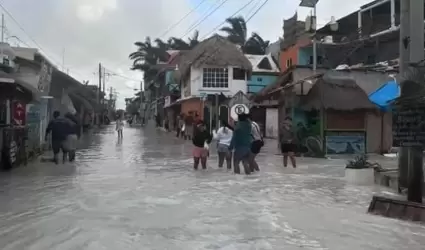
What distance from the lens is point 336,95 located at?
20.6 metres

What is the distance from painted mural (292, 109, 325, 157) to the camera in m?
20.9

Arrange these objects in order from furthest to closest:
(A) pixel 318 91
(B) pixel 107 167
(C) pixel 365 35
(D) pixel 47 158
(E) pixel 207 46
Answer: (E) pixel 207 46
(C) pixel 365 35
(A) pixel 318 91
(D) pixel 47 158
(B) pixel 107 167

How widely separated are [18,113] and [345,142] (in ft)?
40.0

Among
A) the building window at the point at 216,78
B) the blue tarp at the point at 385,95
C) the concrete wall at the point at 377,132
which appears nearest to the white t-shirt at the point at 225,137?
the blue tarp at the point at 385,95

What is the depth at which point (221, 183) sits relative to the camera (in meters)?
12.5

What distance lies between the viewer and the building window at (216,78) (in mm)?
42656

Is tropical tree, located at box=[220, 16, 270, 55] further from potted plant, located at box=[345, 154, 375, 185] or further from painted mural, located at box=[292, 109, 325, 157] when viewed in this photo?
potted plant, located at box=[345, 154, 375, 185]

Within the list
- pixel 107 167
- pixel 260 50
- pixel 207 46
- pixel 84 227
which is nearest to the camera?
pixel 84 227

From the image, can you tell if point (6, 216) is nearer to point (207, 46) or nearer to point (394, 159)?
point (394, 159)

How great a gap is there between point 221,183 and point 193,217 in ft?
13.7

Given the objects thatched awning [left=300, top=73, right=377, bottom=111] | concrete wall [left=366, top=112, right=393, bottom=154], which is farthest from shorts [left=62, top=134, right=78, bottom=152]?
concrete wall [left=366, top=112, right=393, bottom=154]

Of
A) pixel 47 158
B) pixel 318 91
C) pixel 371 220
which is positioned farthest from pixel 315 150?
pixel 371 220

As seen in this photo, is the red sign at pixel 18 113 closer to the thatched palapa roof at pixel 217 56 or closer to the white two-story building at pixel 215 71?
the white two-story building at pixel 215 71

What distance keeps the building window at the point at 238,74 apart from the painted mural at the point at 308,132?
20.9m
